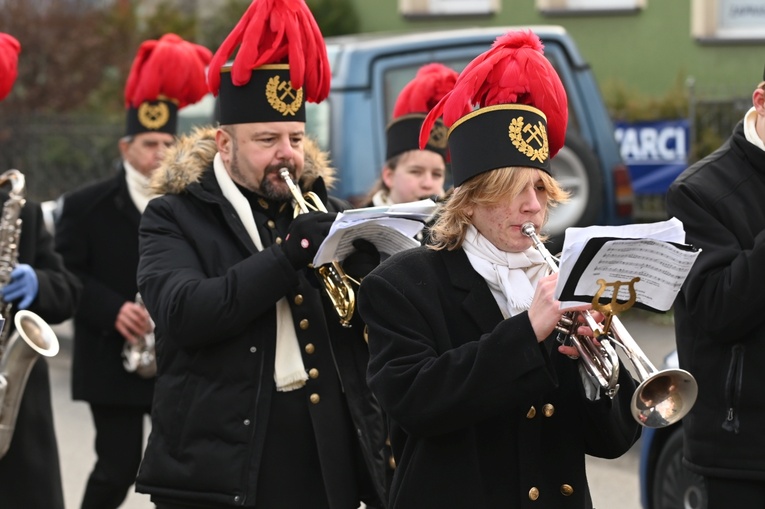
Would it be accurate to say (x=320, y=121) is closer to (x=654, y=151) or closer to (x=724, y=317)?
(x=654, y=151)

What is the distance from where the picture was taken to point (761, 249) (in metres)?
4.32

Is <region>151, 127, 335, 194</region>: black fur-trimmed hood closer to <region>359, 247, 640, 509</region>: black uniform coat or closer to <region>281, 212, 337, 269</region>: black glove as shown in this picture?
<region>281, 212, 337, 269</region>: black glove

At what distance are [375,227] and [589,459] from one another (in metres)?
4.43

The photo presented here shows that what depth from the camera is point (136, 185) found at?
6.71m

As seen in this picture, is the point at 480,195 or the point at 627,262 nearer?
the point at 627,262

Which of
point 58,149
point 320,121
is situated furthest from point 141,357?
point 58,149

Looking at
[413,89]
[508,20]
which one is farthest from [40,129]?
[413,89]

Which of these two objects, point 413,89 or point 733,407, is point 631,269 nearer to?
point 733,407

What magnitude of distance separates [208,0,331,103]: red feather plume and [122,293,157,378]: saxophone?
71.5 inches

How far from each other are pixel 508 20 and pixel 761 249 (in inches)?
655

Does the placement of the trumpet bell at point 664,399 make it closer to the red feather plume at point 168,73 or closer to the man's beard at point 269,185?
the man's beard at point 269,185

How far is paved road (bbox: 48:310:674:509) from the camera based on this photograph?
7.77 meters

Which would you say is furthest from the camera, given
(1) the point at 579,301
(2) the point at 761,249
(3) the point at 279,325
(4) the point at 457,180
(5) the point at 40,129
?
(5) the point at 40,129

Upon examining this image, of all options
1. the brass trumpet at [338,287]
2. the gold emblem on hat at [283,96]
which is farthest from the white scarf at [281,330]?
the gold emblem on hat at [283,96]
